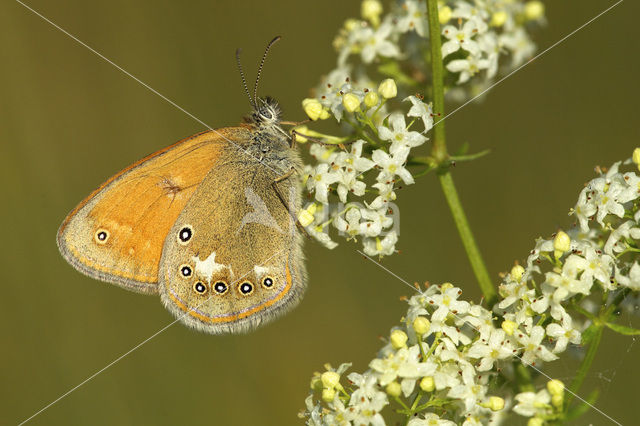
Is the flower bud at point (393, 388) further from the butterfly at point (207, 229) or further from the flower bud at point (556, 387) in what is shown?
the butterfly at point (207, 229)

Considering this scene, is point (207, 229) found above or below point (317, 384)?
above

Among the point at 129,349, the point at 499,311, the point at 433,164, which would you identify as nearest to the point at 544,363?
the point at 499,311

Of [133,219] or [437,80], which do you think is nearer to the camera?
[437,80]

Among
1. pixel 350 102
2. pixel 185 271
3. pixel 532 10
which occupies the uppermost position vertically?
pixel 532 10

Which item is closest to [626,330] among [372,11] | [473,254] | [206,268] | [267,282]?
[473,254]

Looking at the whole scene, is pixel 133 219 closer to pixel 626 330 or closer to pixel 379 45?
pixel 379 45

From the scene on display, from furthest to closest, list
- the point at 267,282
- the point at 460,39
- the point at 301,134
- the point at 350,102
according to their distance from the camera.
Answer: the point at 267,282
the point at 301,134
the point at 460,39
the point at 350,102

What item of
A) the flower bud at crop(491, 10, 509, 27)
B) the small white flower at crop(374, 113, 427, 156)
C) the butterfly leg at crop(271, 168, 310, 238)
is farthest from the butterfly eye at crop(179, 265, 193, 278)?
the flower bud at crop(491, 10, 509, 27)

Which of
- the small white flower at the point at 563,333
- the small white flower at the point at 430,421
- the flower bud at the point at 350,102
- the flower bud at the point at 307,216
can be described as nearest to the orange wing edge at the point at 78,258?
the flower bud at the point at 307,216

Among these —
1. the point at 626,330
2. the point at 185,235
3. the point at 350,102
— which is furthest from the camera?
the point at 185,235
